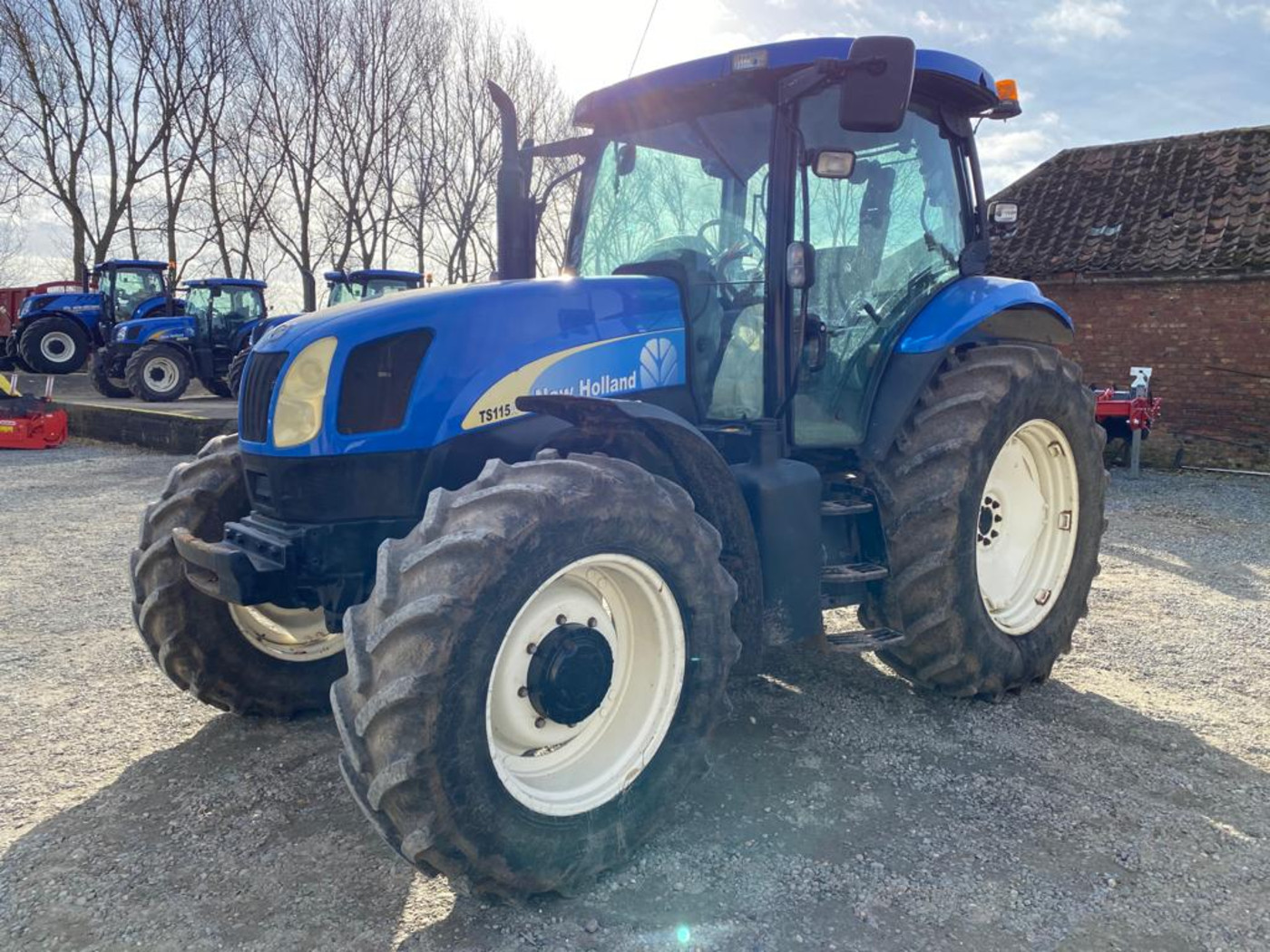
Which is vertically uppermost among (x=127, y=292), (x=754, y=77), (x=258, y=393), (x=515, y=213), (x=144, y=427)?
(x=754, y=77)

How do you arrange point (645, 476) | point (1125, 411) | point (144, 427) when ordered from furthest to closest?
point (144, 427)
point (1125, 411)
point (645, 476)

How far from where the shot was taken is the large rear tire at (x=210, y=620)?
322 centimetres

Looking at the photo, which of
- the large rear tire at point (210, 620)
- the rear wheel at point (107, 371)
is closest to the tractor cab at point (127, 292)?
the rear wheel at point (107, 371)

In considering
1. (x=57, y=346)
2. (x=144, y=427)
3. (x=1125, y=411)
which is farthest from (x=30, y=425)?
(x=1125, y=411)

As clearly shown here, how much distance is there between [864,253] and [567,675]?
2075mm

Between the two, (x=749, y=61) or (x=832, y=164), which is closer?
(x=749, y=61)

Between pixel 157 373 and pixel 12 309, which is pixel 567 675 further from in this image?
pixel 12 309

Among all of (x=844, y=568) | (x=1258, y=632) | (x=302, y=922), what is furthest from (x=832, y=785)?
(x=1258, y=632)

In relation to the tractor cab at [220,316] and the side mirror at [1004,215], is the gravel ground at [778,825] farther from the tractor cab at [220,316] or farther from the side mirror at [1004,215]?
the tractor cab at [220,316]

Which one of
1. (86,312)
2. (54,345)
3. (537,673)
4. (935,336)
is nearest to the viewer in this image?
(537,673)

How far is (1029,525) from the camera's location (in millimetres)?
4129

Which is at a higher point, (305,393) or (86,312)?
Result: (86,312)

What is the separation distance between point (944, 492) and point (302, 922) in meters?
2.40

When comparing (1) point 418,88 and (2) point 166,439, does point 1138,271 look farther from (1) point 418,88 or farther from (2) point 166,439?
(1) point 418,88
